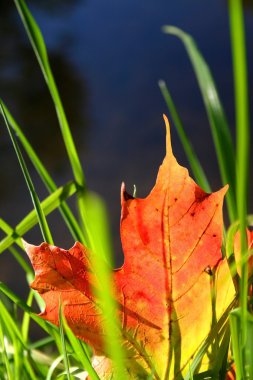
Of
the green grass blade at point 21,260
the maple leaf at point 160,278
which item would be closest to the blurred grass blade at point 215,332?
the maple leaf at point 160,278

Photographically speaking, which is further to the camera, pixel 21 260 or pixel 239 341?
pixel 21 260

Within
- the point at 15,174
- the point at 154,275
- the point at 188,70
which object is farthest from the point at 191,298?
the point at 188,70

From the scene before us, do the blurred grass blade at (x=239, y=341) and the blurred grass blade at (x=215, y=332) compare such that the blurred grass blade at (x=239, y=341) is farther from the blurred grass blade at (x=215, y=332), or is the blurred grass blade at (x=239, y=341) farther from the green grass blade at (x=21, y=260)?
the green grass blade at (x=21, y=260)

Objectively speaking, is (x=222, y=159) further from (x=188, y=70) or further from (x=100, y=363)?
(x=188, y=70)

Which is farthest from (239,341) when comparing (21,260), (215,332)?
(21,260)

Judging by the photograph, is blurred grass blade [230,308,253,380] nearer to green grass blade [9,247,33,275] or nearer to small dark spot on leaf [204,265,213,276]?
small dark spot on leaf [204,265,213,276]

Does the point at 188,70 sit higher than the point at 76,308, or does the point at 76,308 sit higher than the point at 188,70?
the point at 188,70

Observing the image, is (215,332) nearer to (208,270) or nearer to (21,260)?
(208,270)

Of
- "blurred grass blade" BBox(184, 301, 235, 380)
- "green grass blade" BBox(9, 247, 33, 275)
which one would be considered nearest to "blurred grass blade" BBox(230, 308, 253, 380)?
"blurred grass blade" BBox(184, 301, 235, 380)
